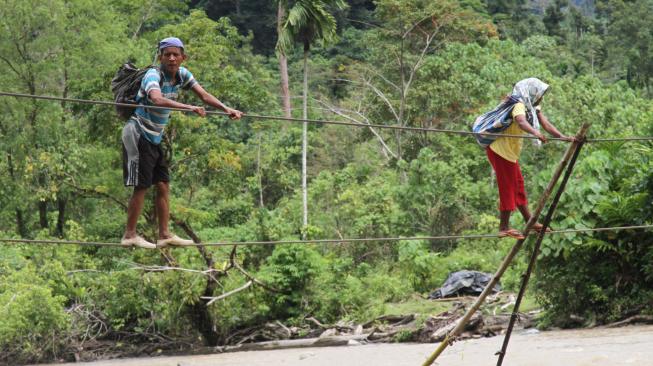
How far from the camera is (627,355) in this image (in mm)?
8258

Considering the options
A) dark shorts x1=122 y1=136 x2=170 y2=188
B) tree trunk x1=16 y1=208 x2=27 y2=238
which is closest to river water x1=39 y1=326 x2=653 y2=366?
tree trunk x1=16 y1=208 x2=27 y2=238

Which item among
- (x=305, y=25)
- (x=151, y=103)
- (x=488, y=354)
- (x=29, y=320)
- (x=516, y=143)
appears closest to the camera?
(x=151, y=103)

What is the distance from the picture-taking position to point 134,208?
4.85 m

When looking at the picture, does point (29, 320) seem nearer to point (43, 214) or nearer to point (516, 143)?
point (43, 214)

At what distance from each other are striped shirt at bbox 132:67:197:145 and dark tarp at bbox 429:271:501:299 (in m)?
8.75

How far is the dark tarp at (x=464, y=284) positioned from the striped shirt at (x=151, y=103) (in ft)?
28.7

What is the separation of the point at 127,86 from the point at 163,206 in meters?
0.69

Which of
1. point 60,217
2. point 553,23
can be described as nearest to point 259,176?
point 60,217

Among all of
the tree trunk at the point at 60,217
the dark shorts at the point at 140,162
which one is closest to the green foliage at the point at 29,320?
the tree trunk at the point at 60,217

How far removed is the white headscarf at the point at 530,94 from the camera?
4.84 meters

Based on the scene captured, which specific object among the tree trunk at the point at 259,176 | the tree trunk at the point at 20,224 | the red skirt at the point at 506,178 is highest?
the red skirt at the point at 506,178

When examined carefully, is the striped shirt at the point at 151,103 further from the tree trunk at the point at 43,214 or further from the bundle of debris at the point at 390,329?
the tree trunk at the point at 43,214

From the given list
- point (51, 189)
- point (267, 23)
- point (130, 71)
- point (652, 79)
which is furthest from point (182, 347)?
point (267, 23)

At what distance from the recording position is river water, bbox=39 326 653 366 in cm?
851
